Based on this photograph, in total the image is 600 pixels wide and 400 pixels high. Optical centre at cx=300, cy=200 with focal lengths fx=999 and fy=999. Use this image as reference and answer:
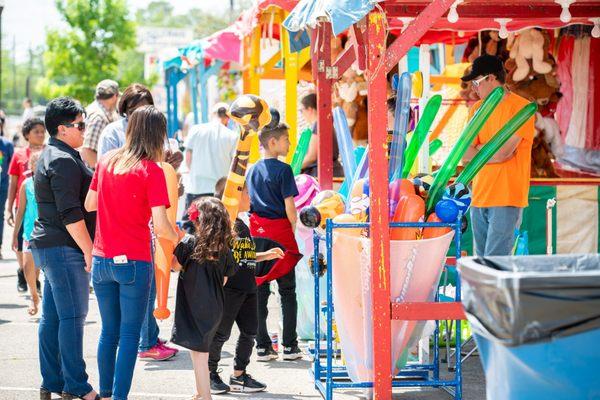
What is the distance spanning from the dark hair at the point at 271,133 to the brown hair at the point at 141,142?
63.1 inches

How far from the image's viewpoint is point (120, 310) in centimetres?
567

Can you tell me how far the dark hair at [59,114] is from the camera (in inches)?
238

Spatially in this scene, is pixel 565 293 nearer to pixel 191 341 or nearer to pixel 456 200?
pixel 456 200

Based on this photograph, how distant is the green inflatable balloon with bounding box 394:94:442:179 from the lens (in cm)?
627

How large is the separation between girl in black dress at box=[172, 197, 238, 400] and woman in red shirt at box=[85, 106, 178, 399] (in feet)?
0.67

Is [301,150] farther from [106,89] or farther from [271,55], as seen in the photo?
[271,55]

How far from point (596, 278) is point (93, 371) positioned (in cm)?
446

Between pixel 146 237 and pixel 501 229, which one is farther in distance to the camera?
pixel 501 229

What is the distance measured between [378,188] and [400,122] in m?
0.68

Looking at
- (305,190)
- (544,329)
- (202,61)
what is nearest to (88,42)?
(202,61)

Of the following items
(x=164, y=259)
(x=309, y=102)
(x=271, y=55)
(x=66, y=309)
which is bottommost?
(x=66, y=309)

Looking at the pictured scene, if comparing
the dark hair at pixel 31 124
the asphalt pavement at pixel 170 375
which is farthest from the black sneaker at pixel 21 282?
the asphalt pavement at pixel 170 375

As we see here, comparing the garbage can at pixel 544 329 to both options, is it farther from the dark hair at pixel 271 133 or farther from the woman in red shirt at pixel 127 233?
the dark hair at pixel 271 133

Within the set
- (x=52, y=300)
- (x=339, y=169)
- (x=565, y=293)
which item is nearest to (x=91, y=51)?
(x=339, y=169)
